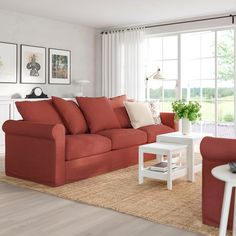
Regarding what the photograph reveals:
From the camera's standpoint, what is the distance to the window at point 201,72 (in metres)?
6.61

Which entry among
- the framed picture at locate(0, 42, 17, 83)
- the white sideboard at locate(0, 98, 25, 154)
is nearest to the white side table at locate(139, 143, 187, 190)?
the white sideboard at locate(0, 98, 25, 154)

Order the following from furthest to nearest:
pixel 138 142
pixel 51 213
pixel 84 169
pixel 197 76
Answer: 1. pixel 197 76
2. pixel 138 142
3. pixel 84 169
4. pixel 51 213

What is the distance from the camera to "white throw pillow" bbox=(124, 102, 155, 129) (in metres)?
5.38

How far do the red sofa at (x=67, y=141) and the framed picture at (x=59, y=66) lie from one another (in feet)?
7.30

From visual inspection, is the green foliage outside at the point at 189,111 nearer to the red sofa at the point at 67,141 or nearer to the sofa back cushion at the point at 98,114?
the red sofa at the point at 67,141

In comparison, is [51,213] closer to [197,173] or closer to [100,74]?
[197,173]

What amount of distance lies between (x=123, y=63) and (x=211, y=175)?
532cm

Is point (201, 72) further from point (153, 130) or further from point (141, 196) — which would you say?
point (141, 196)

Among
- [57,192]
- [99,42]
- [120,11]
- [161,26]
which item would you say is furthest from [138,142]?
[99,42]

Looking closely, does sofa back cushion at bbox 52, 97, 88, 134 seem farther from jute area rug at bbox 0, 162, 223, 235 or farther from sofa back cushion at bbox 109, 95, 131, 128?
sofa back cushion at bbox 109, 95, 131, 128

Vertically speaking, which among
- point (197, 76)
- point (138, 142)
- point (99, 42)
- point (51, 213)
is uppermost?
point (99, 42)

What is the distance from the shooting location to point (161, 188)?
3.77 meters

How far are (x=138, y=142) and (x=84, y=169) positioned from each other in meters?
1.13

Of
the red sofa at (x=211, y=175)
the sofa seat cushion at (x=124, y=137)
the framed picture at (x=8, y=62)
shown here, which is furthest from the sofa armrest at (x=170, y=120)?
the red sofa at (x=211, y=175)
